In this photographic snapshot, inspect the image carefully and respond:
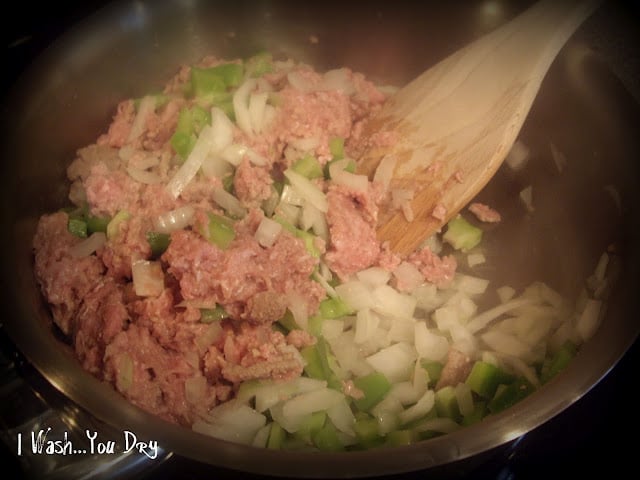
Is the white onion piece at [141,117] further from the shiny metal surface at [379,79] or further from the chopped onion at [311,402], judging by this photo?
the chopped onion at [311,402]

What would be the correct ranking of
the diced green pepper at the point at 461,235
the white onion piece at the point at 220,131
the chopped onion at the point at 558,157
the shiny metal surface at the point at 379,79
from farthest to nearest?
the diced green pepper at the point at 461,235 < the chopped onion at the point at 558,157 < the white onion piece at the point at 220,131 < the shiny metal surface at the point at 379,79

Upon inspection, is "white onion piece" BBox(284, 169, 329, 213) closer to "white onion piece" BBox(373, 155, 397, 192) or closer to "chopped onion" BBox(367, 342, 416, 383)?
"white onion piece" BBox(373, 155, 397, 192)

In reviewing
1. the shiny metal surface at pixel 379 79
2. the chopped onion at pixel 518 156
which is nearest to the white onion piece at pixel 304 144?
the shiny metal surface at pixel 379 79

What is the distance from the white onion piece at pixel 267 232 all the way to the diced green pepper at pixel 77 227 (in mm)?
613

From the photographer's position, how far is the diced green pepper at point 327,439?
166cm

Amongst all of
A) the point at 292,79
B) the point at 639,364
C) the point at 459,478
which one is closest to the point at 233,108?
the point at 292,79

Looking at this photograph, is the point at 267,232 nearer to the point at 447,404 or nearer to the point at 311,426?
the point at 311,426

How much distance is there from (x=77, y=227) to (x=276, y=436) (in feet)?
3.31

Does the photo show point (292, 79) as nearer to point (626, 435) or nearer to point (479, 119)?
point (479, 119)

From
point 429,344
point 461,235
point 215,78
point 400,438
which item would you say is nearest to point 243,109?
point 215,78

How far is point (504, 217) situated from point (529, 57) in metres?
0.67

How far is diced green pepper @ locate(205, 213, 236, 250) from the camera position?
187cm

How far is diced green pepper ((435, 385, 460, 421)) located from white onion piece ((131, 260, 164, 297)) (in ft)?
3.09

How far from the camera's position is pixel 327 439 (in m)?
1.67
